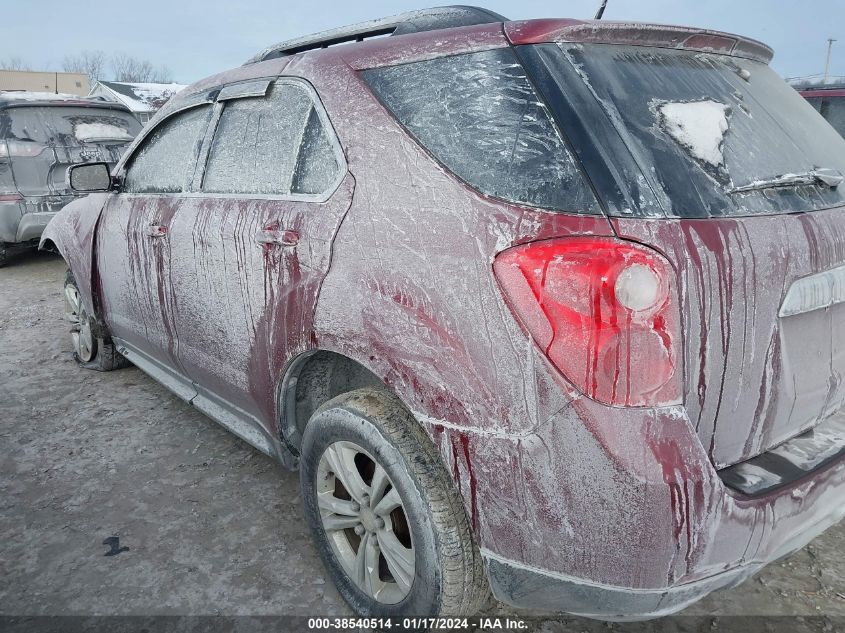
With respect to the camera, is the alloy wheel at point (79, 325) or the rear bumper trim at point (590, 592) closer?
the rear bumper trim at point (590, 592)

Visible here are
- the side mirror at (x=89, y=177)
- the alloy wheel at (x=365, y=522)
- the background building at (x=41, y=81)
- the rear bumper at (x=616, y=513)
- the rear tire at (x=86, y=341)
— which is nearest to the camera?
the rear bumper at (x=616, y=513)

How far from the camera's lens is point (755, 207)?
59.7 inches

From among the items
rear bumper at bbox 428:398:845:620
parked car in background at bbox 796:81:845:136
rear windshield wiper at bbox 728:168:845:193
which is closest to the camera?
rear bumper at bbox 428:398:845:620

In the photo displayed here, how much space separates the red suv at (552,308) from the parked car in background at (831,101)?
6.53 m

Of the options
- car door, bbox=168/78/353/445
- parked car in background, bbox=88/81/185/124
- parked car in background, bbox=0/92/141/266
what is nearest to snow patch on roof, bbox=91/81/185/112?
parked car in background, bbox=88/81/185/124

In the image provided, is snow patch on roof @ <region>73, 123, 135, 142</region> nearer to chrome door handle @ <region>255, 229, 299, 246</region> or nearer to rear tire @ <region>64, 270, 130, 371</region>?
rear tire @ <region>64, 270, 130, 371</region>

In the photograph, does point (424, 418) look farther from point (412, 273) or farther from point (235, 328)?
point (235, 328)

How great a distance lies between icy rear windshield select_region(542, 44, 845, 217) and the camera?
1.45 m

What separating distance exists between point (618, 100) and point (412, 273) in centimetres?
66

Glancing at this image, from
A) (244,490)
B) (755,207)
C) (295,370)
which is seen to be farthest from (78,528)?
(755,207)

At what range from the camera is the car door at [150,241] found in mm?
2754

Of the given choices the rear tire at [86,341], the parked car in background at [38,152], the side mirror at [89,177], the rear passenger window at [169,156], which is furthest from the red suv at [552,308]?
the parked car in background at [38,152]

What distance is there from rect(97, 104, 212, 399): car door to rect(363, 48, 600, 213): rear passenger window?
1321mm

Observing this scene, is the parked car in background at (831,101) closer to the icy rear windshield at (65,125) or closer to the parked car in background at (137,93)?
the icy rear windshield at (65,125)
